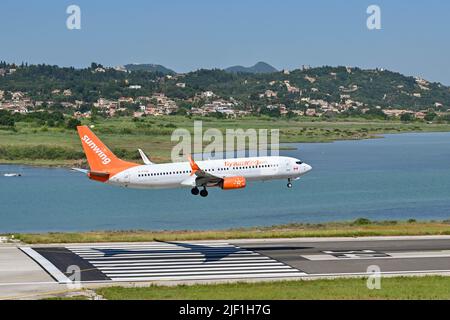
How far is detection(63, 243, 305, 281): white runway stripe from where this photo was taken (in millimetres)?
70562

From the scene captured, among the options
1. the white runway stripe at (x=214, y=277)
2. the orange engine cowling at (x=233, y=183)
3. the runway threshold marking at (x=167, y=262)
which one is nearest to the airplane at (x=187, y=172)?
the orange engine cowling at (x=233, y=183)

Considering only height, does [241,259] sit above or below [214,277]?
below

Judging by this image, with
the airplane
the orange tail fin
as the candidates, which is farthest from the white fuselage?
the orange tail fin

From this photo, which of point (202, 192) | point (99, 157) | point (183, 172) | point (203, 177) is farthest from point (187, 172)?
point (99, 157)

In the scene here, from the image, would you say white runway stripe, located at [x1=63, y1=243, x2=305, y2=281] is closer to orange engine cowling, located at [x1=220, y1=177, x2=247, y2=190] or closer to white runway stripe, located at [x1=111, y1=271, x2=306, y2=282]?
white runway stripe, located at [x1=111, y1=271, x2=306, y2=282]

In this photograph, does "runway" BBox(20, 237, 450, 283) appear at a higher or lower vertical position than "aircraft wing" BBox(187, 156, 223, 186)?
lower

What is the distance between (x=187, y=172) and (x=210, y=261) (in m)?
12.3

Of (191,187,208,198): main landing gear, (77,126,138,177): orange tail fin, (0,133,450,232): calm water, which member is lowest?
→ (0,133,450,232): calm water

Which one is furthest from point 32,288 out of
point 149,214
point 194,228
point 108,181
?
point 149,214

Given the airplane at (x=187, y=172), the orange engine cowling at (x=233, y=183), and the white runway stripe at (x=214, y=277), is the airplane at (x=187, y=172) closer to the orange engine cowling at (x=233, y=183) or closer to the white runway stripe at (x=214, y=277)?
the orange engine cowling at (x=233, y=183)

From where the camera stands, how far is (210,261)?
77.9 metres

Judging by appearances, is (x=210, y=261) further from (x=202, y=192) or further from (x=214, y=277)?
(x=202, y=192)

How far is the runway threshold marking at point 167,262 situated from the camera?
70125 mm

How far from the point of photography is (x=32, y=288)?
63.9m
